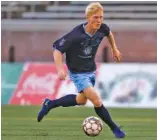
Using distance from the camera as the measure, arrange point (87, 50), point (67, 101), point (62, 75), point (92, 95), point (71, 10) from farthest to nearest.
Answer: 1. point (71, 10)
2. point (67, 101)
3. point (87, 50)
4. point (92, 95)
5. point (62, 75)

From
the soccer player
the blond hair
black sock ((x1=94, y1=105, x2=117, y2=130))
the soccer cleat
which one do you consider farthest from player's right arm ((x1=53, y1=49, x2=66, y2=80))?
the soccer cleat

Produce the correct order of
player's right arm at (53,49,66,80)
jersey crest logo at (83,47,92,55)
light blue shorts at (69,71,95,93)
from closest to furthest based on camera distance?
player's right arm at (53,49,66,80), light blue shorts at (69,71,95,93), jersey crest logo at (83,47,92,55)

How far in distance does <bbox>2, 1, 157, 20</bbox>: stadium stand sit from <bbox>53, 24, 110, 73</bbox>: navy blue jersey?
60.6 ft

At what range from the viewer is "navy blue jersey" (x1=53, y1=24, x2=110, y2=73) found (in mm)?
9898

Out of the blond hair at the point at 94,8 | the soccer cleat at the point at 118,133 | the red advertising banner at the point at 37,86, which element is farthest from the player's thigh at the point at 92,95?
the red advertising banner at the point at 37,86

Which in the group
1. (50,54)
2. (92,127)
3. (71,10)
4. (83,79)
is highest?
(83,79)

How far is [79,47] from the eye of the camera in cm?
1003

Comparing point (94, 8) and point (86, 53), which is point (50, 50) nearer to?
point (86, 53)

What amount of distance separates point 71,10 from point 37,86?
6494 mm

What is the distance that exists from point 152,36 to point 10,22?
239 inches

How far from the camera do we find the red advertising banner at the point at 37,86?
22969 millimetres

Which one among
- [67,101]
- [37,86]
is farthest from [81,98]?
[37,86]

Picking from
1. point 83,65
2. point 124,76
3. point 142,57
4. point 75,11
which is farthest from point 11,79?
point 83,65

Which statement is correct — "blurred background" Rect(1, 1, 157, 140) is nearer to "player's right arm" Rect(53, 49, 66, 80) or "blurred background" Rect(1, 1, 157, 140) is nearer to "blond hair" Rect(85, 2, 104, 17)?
"player's right arm" Rect(53, 49, 66, 80)
